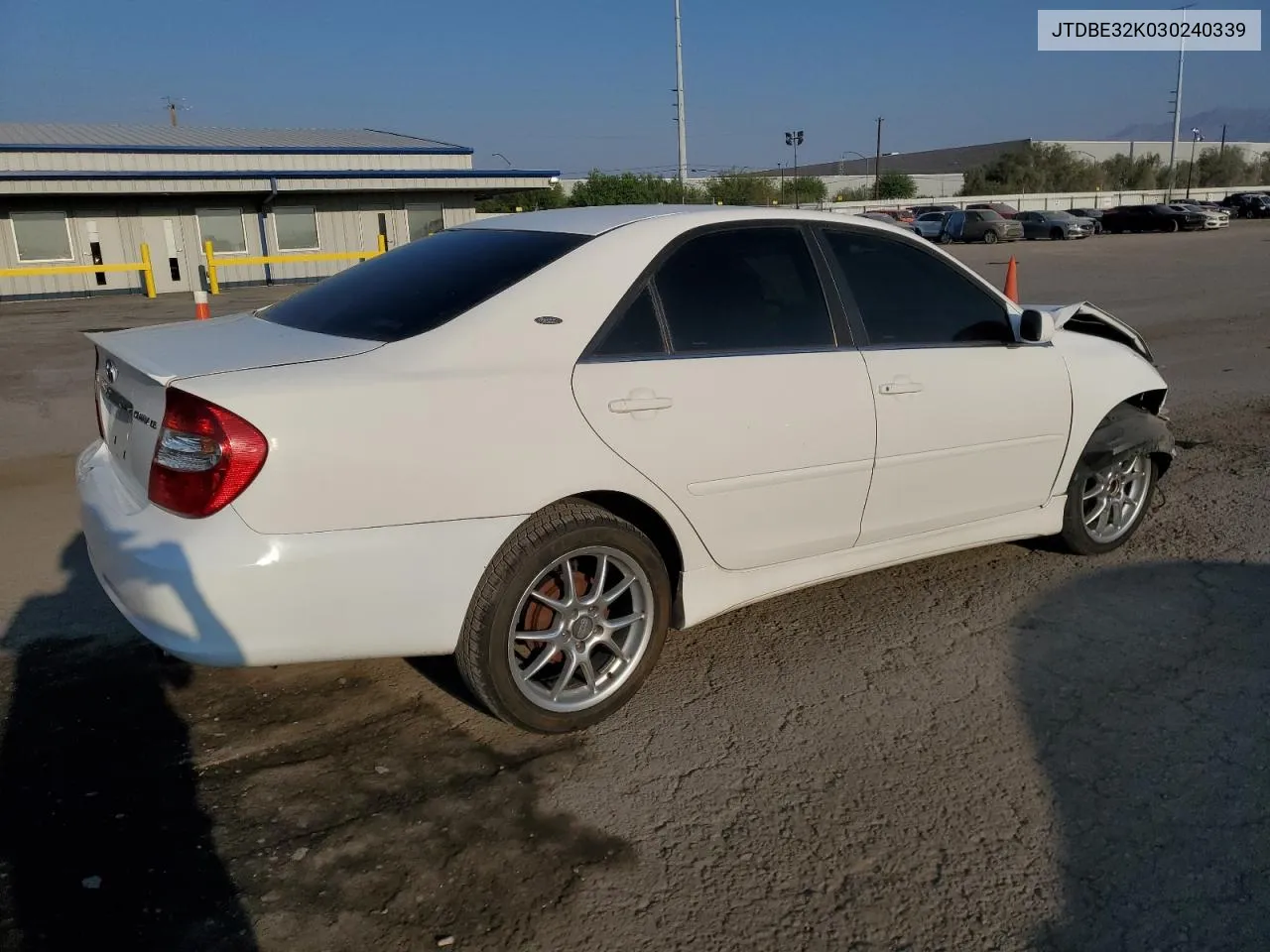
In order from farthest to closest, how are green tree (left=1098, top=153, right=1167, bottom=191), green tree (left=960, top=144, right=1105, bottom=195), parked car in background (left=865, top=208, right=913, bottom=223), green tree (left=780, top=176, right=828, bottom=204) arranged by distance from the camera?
green tree (left=1098, top=153, right=1167, bottom=191)
green tree (left=960, top=144, right=1105, bottom=195)
green tree (left=780, top=176, right=828, bottom=204)
parked car in background (left=865, top=208, right=913, bottom=223)

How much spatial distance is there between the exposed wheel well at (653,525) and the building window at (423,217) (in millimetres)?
27140

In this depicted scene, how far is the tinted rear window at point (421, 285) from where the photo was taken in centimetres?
325

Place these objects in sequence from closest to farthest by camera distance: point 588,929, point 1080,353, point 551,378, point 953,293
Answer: point 588,929 < point 551,378 < point 953,293 < point 1080,353

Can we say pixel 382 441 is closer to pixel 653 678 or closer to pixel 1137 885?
pixel 653 678

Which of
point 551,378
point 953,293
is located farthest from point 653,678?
point 953,293

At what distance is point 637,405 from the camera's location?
3.21 m

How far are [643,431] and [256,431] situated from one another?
117 cm

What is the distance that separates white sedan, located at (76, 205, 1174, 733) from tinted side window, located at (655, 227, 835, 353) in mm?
10

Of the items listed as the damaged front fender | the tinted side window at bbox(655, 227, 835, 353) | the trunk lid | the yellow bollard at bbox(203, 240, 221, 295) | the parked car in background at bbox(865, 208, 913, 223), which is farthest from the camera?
the parked car in background at bbox(865, 208, 913, 223)

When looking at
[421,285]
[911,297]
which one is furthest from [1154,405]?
[421,285]

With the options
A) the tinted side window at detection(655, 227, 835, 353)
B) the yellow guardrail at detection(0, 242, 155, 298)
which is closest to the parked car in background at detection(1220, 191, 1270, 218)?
the yellow guardrail at detection(0, 242, 155, 298)

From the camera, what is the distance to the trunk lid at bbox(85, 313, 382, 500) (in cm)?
291

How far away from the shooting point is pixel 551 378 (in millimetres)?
3098

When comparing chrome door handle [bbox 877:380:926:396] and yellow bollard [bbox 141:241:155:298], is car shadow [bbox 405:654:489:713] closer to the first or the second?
chrome door handle [bbox 877:380:926:396]
